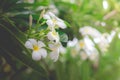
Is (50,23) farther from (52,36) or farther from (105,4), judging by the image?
(105,4)

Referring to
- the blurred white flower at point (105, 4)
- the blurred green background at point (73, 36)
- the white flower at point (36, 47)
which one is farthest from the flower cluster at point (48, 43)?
the blurred white flower at point (105, 4)

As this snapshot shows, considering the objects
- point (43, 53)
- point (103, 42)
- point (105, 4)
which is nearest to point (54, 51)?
point (43, 53)

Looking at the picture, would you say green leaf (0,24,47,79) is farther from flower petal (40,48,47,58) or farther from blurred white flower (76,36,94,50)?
blurred white flower (76,36,94,50)

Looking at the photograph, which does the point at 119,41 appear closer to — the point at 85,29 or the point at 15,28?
the point at 85,29

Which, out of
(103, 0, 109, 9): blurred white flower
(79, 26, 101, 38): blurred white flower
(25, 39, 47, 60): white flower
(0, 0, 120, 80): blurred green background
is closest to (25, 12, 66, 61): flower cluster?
(25, 39, 47, 60): white flower

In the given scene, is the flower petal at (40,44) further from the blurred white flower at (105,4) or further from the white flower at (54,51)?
the blurred white flower at (105,4)

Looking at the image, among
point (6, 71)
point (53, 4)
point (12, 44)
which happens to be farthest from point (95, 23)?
point (12, 44)
